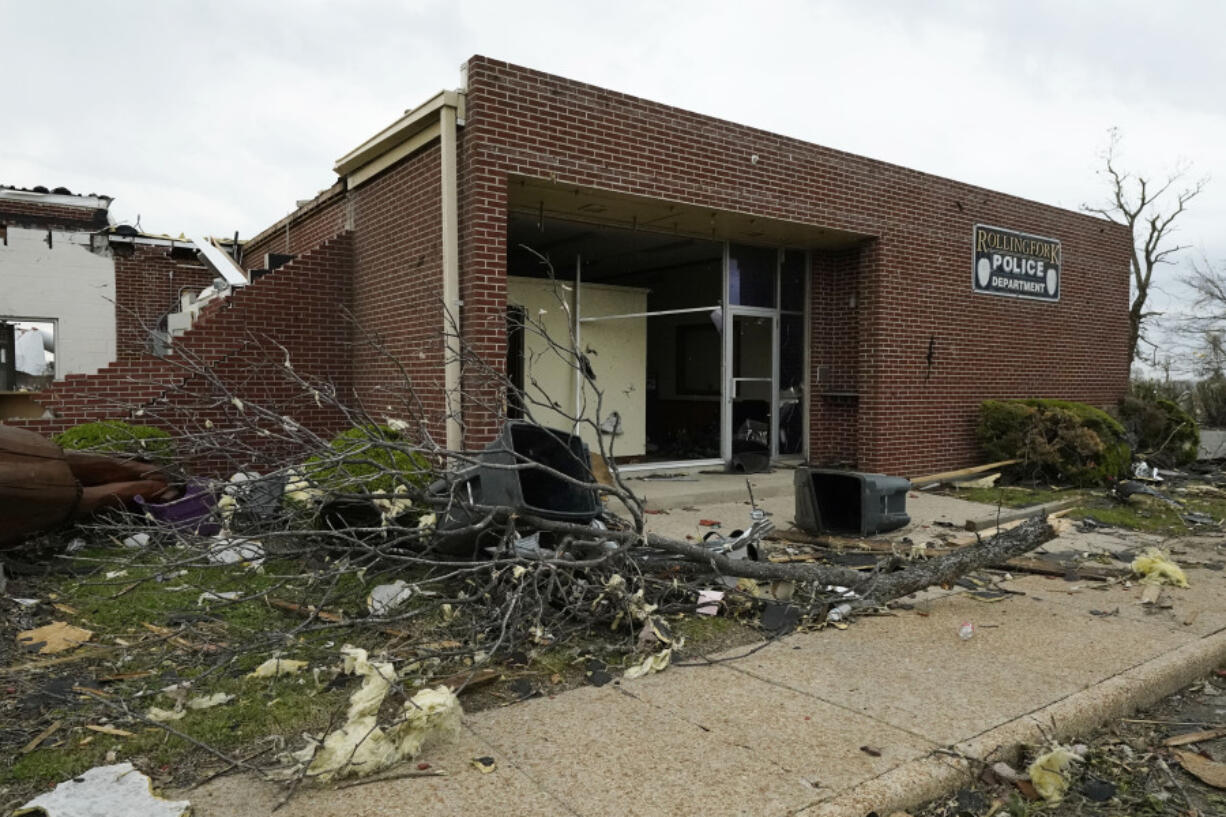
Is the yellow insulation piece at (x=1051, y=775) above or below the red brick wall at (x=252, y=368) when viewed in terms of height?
below

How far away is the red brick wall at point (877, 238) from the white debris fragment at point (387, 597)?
2888 mm

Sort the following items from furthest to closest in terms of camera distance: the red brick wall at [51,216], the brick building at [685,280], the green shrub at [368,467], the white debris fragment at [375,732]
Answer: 1. the red brick wall at [51,216]
2. the brick building at [685,280]
3. the green shrub at [368,467]
4. the white debris fragment at [375,732]

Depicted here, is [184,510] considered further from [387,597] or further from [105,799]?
[105,799]

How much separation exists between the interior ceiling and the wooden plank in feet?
10.9

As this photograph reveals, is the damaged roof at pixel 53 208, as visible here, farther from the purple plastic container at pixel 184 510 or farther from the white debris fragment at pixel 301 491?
the white debris fragment at pixel 301 491

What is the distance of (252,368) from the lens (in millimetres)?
9383

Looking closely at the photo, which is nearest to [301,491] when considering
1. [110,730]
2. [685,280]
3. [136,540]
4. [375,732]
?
[110,730]

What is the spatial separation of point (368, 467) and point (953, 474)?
7.80m

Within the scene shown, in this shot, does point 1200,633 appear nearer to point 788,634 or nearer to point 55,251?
point 788,634

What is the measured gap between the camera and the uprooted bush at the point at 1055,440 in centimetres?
1112

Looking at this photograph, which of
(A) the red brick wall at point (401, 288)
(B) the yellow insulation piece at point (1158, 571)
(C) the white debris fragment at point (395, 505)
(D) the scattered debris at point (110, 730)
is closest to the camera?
(D) the scattered debris at point (110, 730)

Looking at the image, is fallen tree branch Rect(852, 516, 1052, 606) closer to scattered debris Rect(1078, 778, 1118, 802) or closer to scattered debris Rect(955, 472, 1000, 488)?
scattered debris Rect(1078, 778, 1118, 802)

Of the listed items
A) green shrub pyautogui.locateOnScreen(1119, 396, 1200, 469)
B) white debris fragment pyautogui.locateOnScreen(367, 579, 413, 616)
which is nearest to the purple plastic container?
white debris fragment pyautogui.locateOnScreen(367, 579, 413, 616)

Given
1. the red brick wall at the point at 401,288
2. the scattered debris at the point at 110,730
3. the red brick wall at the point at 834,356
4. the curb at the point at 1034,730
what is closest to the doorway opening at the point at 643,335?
the red brick wall at the point at 834,356
